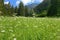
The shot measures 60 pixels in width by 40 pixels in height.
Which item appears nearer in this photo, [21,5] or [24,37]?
[24,37]

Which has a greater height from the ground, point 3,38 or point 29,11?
point 3,38

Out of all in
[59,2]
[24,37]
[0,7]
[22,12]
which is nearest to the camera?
[24,37]

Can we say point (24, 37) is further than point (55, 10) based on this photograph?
No

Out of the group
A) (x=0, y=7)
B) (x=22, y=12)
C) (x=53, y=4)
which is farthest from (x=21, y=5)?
(x=0, y=7)

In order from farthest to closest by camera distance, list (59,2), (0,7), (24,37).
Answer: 1. (59,2)
2. (0,7)
3. (24,37)

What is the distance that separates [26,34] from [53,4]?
5155 cm

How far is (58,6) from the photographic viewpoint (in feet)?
185

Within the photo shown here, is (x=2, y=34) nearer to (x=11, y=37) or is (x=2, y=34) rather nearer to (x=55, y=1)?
(x=11, y=37)

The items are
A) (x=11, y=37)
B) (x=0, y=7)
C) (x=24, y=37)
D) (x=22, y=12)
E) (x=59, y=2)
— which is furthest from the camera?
(x=22, y=12)

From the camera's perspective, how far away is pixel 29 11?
60844 millimetres

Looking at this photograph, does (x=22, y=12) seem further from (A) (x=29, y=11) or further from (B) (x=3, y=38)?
(B) (x=3, y=38)

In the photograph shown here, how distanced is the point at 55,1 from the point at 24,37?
5165 centimetres

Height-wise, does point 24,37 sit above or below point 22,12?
above

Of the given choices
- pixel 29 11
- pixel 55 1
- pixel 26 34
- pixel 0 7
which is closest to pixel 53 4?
pixel 55 1
